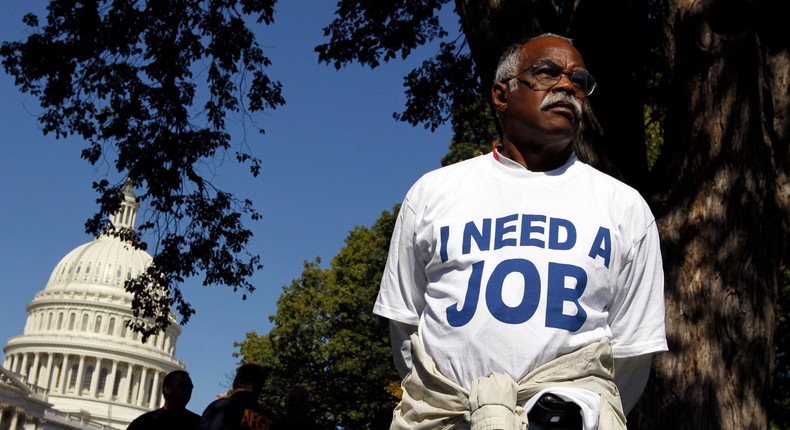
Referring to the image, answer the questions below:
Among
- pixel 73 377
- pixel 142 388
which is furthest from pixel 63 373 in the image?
pixel 142 388

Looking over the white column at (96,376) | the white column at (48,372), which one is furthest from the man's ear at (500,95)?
the white column at (48,372)

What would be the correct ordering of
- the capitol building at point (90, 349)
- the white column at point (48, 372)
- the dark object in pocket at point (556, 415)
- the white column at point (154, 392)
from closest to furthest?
the dark object in pocket at point (556, 415), the capitol building at point (90, 349), the white column at point (48, 372), the white column at point (154, 392)

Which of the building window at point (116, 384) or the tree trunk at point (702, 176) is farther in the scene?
the building window at point (116, 384)

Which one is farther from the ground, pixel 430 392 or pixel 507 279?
pixel 507 279

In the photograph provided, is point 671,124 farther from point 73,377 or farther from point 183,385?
point 73,377

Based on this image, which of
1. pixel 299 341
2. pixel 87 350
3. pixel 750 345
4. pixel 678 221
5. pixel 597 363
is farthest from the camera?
pixel 87 350

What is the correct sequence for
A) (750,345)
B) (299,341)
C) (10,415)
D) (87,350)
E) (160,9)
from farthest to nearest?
(87,350)
(10,415)
(299,341)
(160,9)
(750,345)

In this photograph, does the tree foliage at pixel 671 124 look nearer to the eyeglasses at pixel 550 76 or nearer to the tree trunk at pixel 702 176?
the tree trunk at pixel 702 176

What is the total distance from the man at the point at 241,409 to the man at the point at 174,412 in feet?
1.94

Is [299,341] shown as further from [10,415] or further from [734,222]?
[10,415]

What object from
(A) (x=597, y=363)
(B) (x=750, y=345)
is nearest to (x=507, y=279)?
(A) (x=597, y=363)

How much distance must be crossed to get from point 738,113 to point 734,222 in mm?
702

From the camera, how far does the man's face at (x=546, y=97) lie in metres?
2.90

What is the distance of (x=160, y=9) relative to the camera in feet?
40.0
